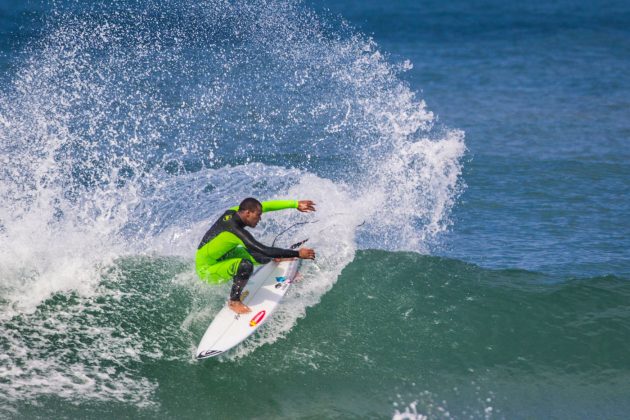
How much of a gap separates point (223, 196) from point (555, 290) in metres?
4.99

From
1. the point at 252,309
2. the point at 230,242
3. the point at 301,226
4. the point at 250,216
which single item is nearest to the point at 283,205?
the point at 250,216

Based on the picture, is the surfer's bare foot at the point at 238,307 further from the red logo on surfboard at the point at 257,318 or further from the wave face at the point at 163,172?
the wave face at the point at 163,172

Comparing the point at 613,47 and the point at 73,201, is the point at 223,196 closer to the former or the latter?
the point at 73,201

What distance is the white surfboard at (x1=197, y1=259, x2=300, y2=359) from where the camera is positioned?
28.7 feet

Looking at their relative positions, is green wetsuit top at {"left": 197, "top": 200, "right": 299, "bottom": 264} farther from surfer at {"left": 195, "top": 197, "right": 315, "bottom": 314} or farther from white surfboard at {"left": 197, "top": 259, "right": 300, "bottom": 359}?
white surfboard at {"left": 197, "top": 259, "right": 300, "bottom": 359}

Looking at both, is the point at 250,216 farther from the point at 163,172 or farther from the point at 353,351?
the point at 163,172

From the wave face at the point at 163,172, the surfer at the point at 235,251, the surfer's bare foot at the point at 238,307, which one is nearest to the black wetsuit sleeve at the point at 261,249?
the surfer at the point at 235,251

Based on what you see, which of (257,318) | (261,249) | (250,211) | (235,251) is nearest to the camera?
(261,249)

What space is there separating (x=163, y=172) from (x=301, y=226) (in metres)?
3.89

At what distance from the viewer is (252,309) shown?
914 centimetres

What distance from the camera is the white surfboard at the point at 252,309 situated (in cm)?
873

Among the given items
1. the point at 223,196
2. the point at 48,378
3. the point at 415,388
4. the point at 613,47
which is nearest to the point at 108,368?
the point at 48,378

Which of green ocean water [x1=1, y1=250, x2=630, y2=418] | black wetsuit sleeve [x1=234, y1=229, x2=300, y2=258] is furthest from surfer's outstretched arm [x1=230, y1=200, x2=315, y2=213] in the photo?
green ocean water [x1=1, y1=250, x2=630, y2=418]

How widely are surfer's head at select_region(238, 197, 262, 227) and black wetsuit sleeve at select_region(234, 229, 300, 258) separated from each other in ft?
0.45
